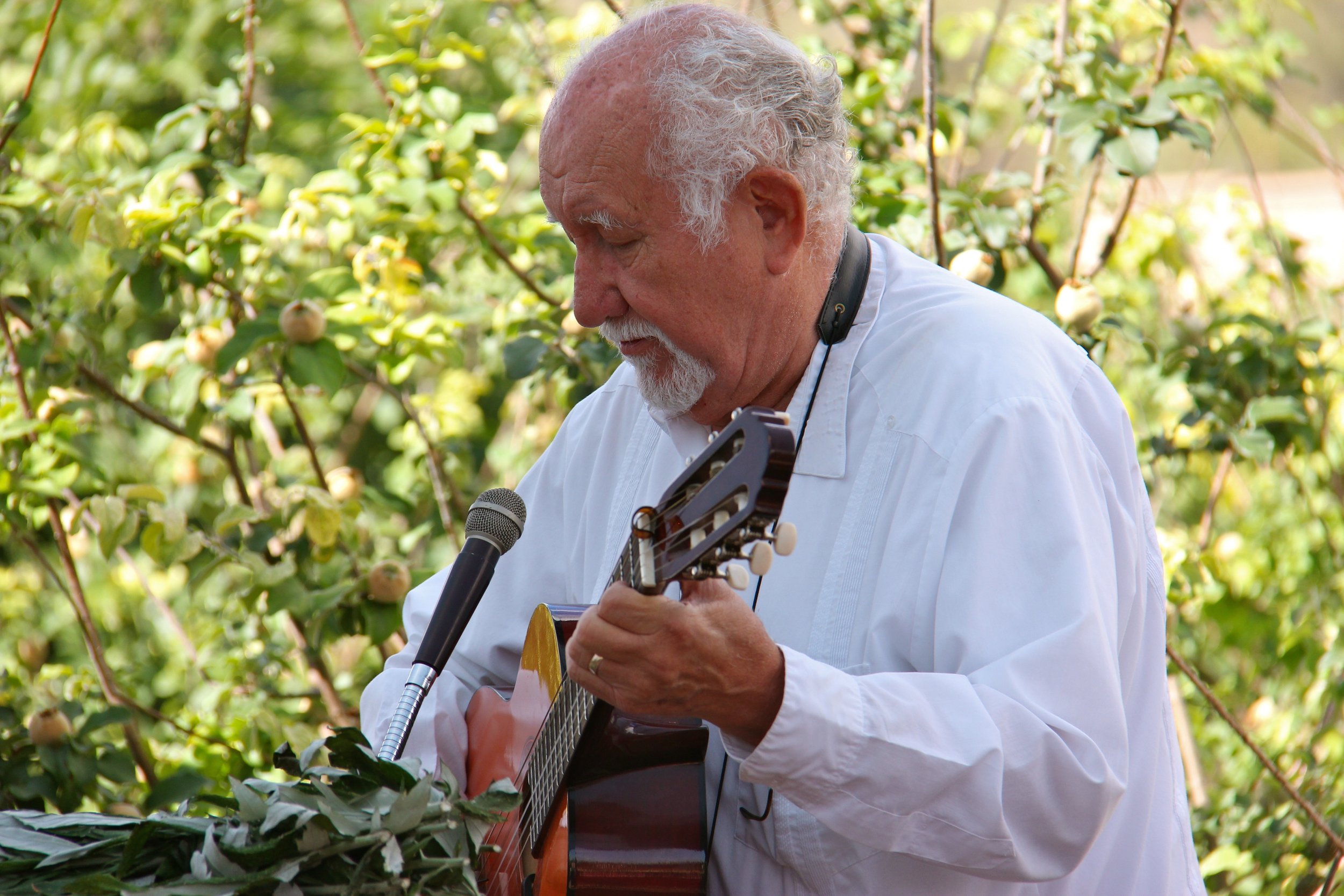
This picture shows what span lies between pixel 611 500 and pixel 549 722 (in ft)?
1.50

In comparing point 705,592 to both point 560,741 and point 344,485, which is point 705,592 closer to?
point 560,741

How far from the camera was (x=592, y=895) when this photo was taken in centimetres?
155

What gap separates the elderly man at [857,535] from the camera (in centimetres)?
128

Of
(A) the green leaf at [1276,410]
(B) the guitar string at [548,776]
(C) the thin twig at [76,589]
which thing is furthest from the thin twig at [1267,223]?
(C) the thin twig at [76,589]

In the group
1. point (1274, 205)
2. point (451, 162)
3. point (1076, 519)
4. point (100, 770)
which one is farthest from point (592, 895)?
point (1274, 205)

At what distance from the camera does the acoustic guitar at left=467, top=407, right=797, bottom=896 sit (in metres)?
1.20

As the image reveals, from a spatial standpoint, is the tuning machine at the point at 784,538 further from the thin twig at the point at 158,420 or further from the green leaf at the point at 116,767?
the thin twig at the point at 158,420

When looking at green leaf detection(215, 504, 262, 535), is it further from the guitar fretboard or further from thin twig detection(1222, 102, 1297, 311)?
thin twig detection(1222, 102, 1297, 311)

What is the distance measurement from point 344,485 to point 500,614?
95 centimetres

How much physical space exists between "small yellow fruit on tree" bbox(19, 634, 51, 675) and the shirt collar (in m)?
2.69

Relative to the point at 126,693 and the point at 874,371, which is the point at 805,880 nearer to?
the point at 874,371

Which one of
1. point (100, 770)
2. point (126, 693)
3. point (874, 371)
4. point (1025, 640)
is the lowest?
point (126, 693)

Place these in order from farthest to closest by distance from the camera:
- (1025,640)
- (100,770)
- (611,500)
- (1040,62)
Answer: (1040,62)
(100,770)
(611,500)
(1025,640)

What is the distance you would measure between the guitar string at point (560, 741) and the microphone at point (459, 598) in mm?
172
